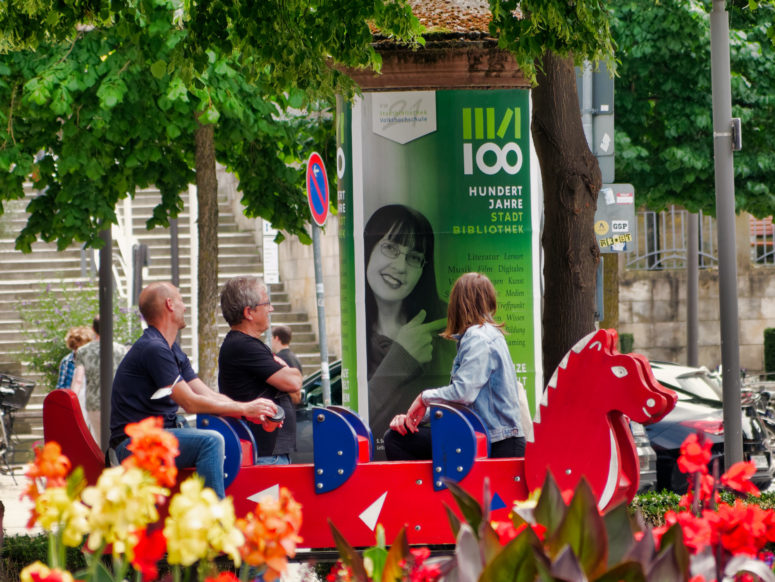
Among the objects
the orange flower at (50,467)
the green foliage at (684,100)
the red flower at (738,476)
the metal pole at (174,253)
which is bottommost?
the red flower at (738,476)

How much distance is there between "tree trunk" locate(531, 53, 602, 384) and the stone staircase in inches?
501

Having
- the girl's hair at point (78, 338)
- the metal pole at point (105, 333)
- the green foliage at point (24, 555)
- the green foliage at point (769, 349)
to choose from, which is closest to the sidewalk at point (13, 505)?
the metal pole at point (105, 333)

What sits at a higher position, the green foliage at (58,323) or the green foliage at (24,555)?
the green foliage at (58,323)

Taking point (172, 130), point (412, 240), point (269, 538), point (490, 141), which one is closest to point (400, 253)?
point (412, 240)

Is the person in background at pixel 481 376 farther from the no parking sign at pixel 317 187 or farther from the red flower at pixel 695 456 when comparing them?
the no parking sign at pixel 317 187

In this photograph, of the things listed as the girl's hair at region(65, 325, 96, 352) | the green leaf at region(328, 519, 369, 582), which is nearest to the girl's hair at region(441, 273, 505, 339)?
the green leaf at region(328, 519, 369, 582)

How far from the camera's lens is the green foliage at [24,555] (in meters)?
6.83

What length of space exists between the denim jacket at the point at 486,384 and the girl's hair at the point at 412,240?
7.25 feet

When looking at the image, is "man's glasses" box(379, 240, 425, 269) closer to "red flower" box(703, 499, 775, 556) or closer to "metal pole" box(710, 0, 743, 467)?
"metal pole" box(710, 0, 743, 467)

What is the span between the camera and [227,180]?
26391 millimetres

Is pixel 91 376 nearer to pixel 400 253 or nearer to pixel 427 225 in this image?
pixel 400 253

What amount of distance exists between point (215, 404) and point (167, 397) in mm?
235

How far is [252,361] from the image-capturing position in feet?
21.8

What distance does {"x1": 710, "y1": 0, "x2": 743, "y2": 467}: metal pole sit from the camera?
8.50 metres
